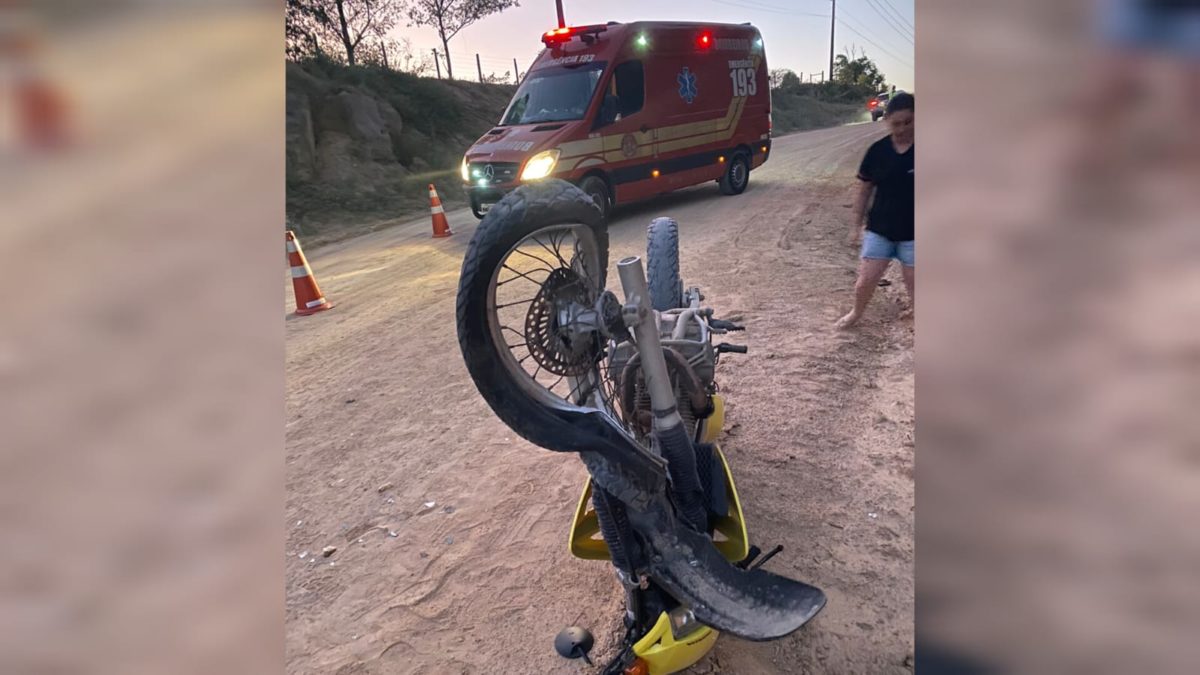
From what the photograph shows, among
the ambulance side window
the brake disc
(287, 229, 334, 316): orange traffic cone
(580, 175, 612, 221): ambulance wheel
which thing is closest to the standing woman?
the brake disc

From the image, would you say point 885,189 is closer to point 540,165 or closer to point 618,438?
point 618,438

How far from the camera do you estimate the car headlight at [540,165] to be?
770 centimetres

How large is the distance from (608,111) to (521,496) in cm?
628

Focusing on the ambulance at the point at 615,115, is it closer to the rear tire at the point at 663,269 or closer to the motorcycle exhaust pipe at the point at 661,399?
the rear tire at the point at 663,269

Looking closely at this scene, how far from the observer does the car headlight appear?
25.3 ft

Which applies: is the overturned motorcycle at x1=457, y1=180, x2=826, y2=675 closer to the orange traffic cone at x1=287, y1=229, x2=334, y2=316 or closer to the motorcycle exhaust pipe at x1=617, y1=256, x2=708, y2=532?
the motorcycle exhaust pipe at x1=617, y1=256, x2=708, y2=532

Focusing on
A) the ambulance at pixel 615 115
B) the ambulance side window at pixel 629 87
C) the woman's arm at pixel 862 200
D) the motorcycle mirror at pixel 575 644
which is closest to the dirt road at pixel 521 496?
the motorcycle mirror at pixel 575 644

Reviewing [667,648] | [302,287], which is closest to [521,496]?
[667,648]

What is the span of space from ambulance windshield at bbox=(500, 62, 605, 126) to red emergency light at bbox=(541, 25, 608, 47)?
0.35 meters
